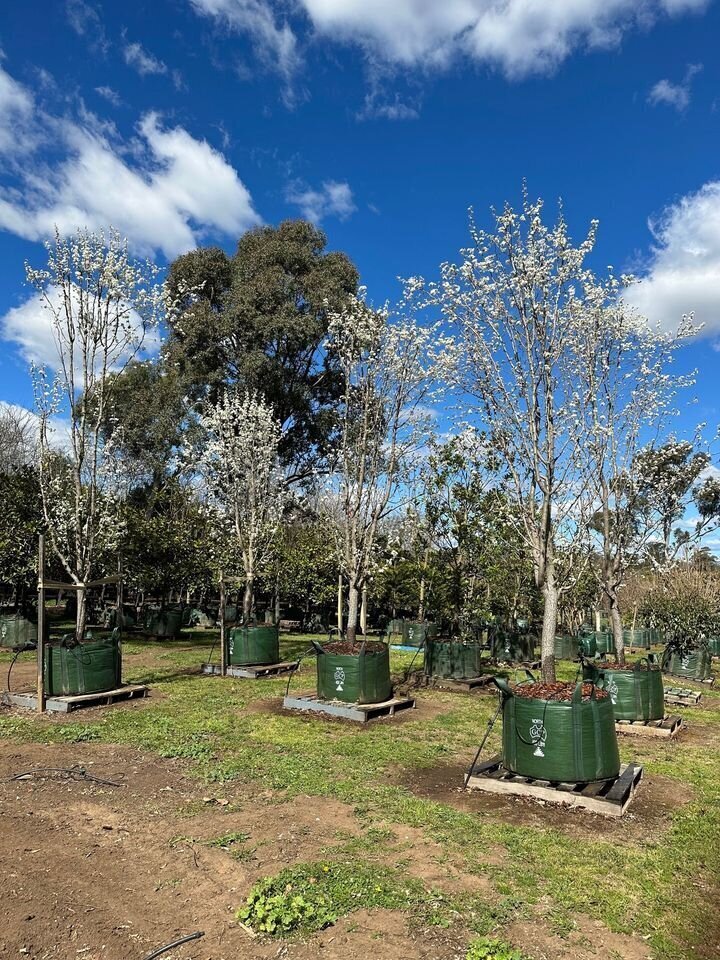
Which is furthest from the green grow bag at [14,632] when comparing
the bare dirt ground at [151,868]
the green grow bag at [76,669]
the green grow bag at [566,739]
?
the green grow bag at [566,739]

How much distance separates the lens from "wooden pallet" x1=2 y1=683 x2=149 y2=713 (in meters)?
9.56

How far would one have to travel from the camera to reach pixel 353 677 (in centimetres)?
982

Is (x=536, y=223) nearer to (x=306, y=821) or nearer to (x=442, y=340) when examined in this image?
(x=442, y=340)

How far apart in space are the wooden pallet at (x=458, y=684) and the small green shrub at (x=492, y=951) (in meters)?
9.20

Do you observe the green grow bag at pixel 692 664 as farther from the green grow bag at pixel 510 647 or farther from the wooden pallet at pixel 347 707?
the wooden pallet at pixel 347 707

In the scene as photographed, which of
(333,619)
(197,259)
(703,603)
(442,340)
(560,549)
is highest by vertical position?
(197,259)

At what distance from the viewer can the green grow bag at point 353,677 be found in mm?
9812

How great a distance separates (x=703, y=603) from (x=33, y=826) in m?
18.4

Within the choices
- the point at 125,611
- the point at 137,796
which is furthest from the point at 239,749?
the point at 125,611

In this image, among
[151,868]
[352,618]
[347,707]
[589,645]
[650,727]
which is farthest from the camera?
[589,645]

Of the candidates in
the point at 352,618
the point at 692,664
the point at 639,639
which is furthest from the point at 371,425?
the point at 639,639

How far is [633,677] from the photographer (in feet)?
30.6

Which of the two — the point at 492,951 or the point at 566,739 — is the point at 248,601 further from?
the point at 492,951

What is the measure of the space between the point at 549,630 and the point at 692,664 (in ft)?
38.4
